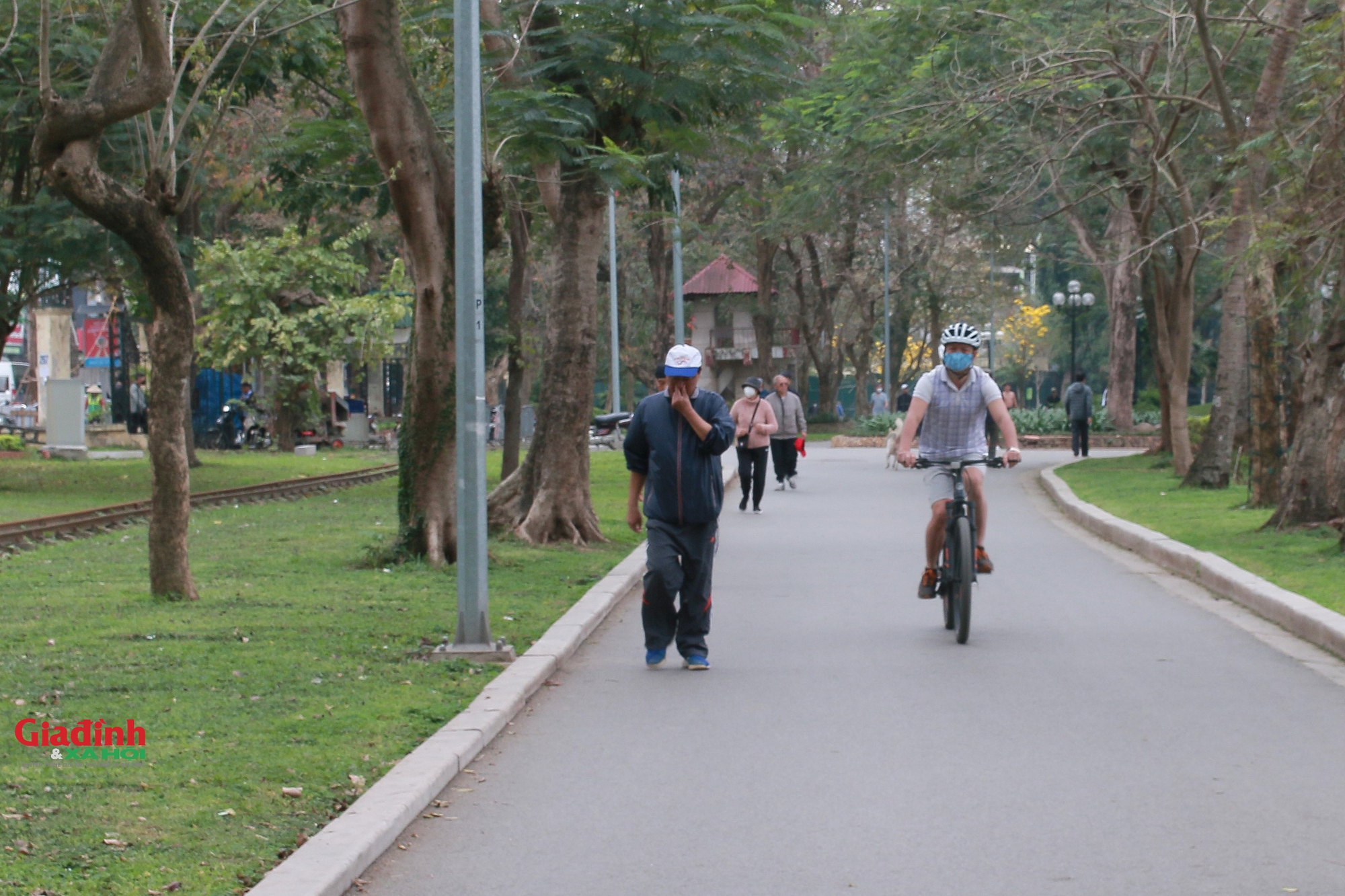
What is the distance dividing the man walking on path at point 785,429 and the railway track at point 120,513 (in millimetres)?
7604

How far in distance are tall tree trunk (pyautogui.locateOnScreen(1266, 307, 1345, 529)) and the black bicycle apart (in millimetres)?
6100

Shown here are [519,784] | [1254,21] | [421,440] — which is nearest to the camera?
[519,784]

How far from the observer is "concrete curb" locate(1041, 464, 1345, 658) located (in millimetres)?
9711

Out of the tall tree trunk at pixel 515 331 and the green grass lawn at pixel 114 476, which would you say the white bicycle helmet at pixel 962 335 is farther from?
the green grass lawn at pixel 114 476

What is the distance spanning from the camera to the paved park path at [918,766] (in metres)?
5.14

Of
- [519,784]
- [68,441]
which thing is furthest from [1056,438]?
[519,784]

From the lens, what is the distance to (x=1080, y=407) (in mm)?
33344

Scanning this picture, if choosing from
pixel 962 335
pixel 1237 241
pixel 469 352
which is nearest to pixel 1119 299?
pixel 1237 241

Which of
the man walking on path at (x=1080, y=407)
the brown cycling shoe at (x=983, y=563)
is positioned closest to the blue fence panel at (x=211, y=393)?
the man walking on path at (x=1080, y=407)

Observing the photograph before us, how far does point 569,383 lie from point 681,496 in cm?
748

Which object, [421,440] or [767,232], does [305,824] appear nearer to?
[421,440]

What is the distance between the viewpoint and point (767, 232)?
1561 inches

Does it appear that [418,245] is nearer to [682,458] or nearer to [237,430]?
[682,458]

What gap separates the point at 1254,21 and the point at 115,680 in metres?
12.6
